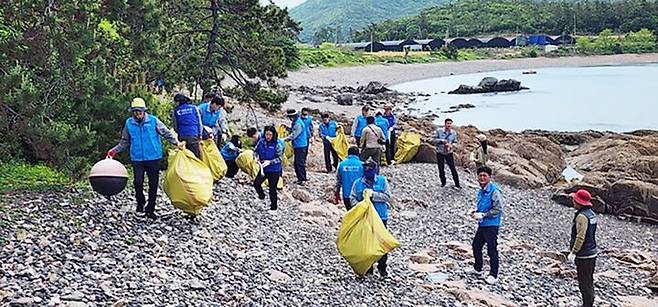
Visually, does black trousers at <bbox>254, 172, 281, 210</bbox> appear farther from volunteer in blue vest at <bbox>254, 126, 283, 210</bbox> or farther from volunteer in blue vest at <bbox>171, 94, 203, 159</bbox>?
volunteer in blue vest at <bbox>171, 94, 203, 159</bbox>

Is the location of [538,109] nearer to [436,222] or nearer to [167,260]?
[436,222]

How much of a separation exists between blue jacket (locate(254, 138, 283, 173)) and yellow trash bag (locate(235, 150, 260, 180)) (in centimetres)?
186

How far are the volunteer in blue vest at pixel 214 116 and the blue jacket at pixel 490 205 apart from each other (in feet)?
20.1

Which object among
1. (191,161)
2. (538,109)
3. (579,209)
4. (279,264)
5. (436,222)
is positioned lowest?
(538,109)

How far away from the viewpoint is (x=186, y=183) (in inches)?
413

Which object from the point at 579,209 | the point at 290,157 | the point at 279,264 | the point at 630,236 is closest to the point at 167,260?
the point at 279,264

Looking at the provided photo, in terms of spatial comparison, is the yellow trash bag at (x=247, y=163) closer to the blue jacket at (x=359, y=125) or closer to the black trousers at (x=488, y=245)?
the blue jacket at (x=359, y=125)

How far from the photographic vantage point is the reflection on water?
161 feet

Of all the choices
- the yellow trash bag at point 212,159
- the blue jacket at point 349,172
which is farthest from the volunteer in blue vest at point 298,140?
the blue jacket at point 349,172

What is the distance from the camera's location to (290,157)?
2039cm

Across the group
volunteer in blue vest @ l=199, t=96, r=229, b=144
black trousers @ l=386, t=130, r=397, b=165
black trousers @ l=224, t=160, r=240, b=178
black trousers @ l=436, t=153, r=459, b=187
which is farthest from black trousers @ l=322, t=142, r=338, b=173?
volunteer in blue vest @ l=199, t=96, r=229, b=144

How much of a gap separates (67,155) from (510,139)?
23.5m

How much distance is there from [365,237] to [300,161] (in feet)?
25.0

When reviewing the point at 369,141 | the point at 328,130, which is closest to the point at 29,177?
the point at 369,141
